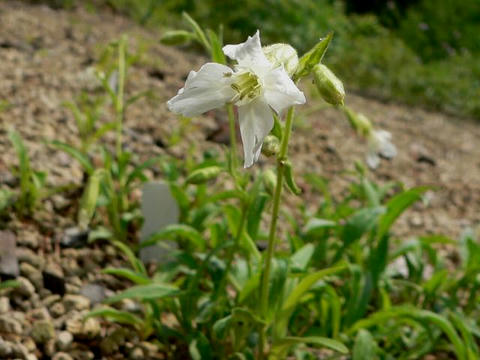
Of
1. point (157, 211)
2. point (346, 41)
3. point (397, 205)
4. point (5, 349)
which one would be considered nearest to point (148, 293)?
point (5, 349)

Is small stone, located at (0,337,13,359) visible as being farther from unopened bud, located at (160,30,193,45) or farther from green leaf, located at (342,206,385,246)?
green leaf, located at (342,206,385,246)

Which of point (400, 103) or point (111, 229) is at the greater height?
point (400, 103)

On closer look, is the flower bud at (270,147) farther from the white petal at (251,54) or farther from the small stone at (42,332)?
the small stone at (42,332)

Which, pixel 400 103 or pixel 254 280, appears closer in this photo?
pixel 254 280

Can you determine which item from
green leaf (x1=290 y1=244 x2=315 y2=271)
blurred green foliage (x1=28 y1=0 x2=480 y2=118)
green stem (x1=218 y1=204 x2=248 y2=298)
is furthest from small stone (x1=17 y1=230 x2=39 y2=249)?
blurred green foliage (x1=28 y1=0 x2=480 y2=118)

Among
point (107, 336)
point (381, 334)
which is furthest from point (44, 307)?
point (381, 334)

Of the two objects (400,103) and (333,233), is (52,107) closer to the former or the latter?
(333,233)

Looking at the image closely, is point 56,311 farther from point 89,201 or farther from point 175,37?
point 175,37
